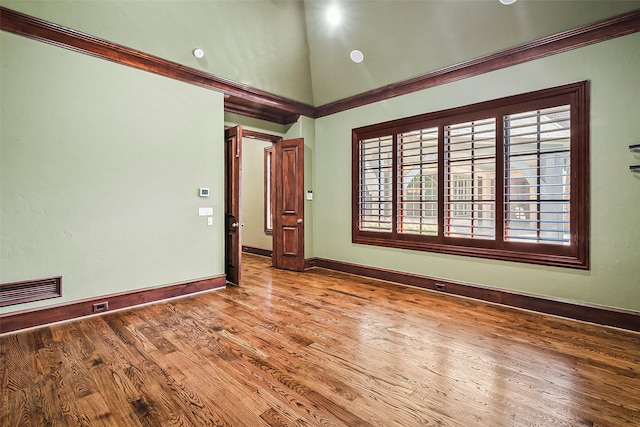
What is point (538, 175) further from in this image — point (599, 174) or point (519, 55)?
point (519, 55)

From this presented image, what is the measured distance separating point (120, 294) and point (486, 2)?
5175mm

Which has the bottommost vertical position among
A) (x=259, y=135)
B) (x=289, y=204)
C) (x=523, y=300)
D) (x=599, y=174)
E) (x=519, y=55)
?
(x=523, y=300)

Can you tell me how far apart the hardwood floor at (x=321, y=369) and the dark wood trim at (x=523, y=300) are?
0.41 feet

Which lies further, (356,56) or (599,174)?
(356,56)

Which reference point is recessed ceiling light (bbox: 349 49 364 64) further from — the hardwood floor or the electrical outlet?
the electrical outlet

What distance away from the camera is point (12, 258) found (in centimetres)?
306

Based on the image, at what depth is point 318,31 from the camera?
4691mm

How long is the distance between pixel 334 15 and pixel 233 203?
9.69 ft

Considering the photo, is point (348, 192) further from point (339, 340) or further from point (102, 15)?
point (102, 15)

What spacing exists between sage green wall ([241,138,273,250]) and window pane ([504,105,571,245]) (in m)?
5.03

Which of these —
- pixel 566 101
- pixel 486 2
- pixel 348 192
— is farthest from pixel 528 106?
pixel 348 192

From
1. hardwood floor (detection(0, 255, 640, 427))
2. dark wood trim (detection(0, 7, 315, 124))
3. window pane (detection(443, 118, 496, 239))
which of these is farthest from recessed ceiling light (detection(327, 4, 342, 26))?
hardwood floor (detection(0, 255, 640, 427))

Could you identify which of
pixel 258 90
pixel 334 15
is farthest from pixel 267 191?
pixel 334 15

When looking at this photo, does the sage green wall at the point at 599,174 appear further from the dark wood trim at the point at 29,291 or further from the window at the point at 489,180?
the dark wood trim at the point at 29,291
